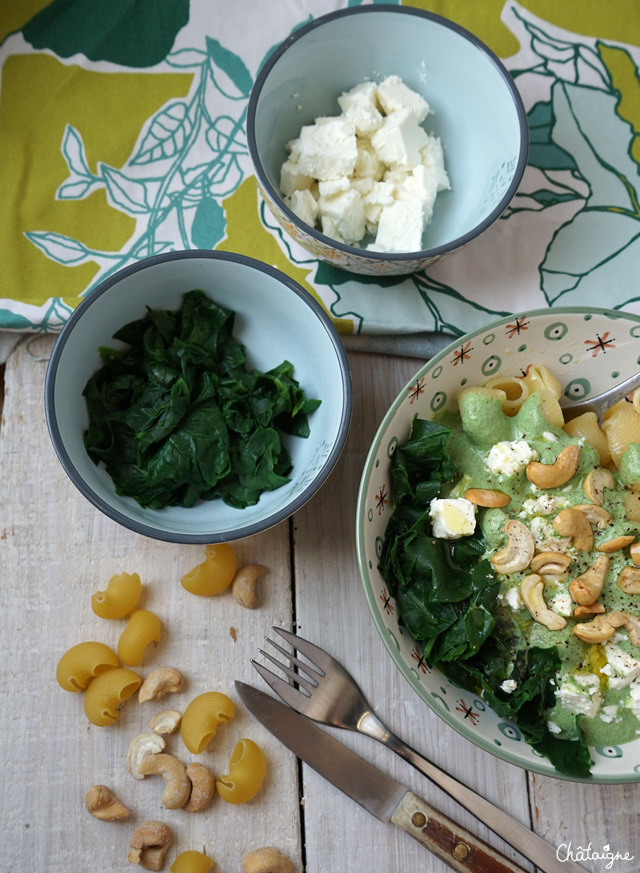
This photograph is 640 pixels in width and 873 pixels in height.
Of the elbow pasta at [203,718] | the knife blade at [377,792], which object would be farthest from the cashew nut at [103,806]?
the knife blade at [377,792]

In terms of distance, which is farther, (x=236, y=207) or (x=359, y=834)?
(x=236, y=207)

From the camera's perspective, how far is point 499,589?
3.56 ft

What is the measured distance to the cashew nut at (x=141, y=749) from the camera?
1.20 metres

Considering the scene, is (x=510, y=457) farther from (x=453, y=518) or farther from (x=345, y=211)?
(x=345, y=211)

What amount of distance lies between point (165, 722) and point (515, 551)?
634 millimetres

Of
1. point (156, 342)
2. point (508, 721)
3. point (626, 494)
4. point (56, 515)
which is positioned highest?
point (156, 342)

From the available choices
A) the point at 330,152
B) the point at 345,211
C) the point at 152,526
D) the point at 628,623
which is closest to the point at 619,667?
the point at 628,623

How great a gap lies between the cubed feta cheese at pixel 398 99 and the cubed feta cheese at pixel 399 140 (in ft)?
0.06

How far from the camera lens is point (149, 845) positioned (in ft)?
3.81

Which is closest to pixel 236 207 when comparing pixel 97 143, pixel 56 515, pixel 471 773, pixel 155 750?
pixel 97 143

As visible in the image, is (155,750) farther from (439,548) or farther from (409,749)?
(439,548)

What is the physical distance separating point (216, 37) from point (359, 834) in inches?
56.8

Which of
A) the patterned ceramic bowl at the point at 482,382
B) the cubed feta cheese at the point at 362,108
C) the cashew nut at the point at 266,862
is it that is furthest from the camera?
the cubed feta cheese at the point at 362,108

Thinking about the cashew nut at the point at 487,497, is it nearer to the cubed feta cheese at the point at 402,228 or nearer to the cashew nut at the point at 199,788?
the cubed feta cheese at the point at 402,228
